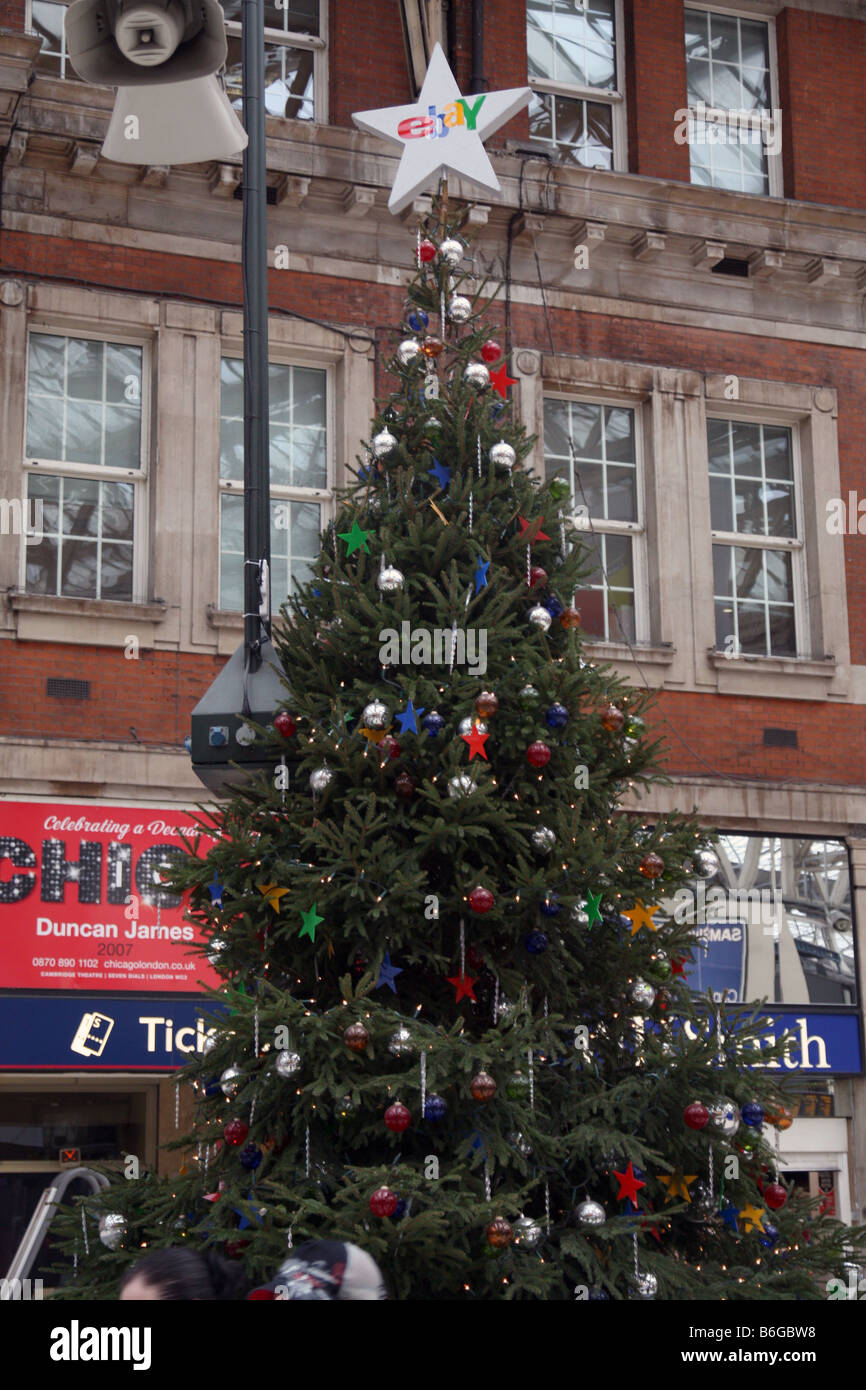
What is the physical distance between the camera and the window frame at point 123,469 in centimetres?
1202

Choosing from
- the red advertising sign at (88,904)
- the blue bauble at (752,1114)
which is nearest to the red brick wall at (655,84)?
the red advertising sign at (88,904)

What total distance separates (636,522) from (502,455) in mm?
7159

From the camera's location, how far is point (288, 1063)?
5.70 meters

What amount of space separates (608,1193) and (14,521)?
737 cm

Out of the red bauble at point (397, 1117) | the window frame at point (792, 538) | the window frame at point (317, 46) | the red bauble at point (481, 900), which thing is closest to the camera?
the red bauble at point (397, 1117)

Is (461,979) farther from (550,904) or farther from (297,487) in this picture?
(297,487)

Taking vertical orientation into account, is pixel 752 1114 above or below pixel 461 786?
below

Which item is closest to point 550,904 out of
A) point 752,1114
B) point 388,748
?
point 388,748

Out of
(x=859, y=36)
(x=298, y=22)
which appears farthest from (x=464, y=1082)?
(x=859, y=36)

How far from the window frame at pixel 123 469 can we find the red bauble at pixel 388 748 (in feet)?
20.0

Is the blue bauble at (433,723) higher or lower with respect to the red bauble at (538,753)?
higher

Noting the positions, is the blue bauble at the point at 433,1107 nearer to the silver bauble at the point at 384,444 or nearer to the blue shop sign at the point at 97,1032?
the silver bauble at the point at 384,444

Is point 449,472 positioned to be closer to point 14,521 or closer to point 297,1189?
point 297,1189

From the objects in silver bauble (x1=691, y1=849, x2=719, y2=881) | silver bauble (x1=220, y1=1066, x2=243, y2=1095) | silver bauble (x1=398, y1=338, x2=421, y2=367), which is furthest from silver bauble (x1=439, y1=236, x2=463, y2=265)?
silver bauble (x1=220, y1=1066, x2=243, y2=1095)
